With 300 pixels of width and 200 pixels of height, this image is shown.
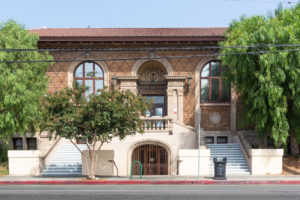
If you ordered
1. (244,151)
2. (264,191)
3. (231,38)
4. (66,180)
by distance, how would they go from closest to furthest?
1. (264,191)
2. (66,180)
3. (231,38)
4. (244,151)

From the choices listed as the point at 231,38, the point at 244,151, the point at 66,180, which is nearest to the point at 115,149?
the point at 66,180

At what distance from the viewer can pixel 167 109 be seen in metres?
22.7

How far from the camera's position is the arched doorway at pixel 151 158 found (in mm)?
19125

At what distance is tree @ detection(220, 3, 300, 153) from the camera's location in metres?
16.0

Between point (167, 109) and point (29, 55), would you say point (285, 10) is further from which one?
point (29, 55)

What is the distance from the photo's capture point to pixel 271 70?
53.4ft

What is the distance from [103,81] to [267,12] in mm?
11813

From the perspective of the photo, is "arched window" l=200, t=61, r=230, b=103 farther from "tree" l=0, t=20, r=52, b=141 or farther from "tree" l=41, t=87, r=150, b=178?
"tree" l=0, t=20, r=52, b=141

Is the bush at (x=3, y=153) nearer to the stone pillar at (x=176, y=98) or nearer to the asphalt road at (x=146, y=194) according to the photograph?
the asphalt road at (x=146, y=194)

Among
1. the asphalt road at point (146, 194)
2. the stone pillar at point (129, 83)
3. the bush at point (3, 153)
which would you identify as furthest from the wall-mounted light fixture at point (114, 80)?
the asphalt road at point (146, 194)

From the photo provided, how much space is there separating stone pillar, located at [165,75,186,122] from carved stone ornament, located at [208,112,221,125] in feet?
7.10

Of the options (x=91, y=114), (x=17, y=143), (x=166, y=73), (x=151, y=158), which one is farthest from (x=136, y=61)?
(x=17, y=143)

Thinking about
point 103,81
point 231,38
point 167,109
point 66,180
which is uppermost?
point 231,38

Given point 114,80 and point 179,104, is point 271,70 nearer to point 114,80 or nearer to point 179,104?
point 179,104
